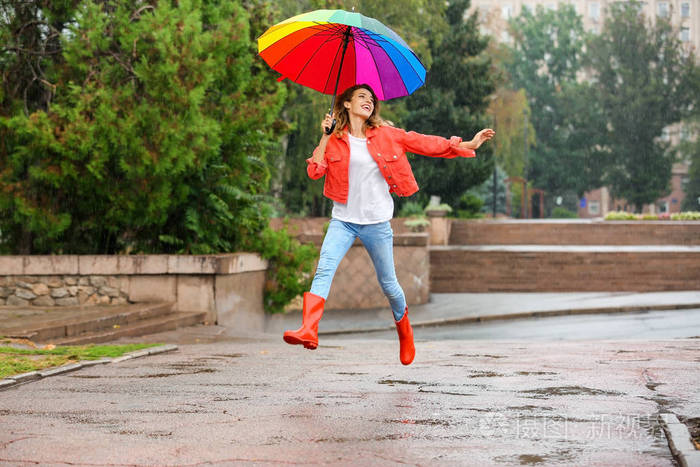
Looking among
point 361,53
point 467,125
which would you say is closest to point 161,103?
point 361,53

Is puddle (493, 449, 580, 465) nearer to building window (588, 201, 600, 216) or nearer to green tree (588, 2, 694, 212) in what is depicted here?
green tree (588, 2, 694, 212)

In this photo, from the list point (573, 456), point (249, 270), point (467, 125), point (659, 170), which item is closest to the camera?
point (573, 456)

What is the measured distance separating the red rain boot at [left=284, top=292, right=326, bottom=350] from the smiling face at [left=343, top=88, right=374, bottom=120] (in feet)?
4.32

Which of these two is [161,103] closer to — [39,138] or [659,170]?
[39,138]

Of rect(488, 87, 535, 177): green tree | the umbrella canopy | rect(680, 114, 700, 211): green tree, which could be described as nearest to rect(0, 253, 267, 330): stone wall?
the umbrella canopy

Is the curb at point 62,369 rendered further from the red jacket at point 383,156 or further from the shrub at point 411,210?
the shrub at point 411,210

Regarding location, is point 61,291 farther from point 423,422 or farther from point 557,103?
point 557,103

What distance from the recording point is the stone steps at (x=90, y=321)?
10.1 meters

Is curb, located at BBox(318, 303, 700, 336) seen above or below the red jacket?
below

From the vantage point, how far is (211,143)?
1270 cm

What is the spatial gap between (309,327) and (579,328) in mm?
10744

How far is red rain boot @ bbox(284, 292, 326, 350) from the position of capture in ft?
19.0

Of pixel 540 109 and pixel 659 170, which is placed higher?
pixel 540 109

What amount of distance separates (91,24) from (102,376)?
705cm
